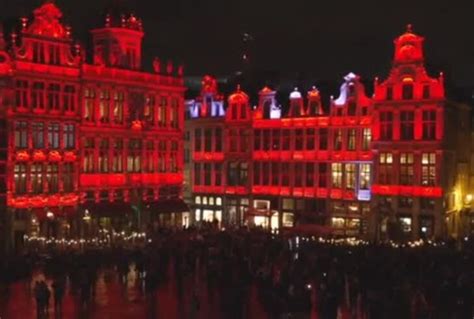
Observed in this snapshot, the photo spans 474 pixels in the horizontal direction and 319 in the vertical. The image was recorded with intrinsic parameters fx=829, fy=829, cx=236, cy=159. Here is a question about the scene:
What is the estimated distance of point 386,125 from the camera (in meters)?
54.0

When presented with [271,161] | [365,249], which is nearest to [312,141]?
[271,161]

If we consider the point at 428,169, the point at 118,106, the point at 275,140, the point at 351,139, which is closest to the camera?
the point at 428,169

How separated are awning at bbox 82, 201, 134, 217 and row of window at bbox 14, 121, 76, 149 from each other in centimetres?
400

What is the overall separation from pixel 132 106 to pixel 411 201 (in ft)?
63.6

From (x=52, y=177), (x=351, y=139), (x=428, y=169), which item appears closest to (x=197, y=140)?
(x=351, y=139)

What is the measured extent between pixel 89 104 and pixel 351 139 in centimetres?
1750

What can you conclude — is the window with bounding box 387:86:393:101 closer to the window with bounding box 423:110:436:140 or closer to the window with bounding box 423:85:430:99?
the window with bounding box 423:85:430:99

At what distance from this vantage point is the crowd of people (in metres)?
22.9

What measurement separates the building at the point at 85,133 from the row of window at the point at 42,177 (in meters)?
0.06

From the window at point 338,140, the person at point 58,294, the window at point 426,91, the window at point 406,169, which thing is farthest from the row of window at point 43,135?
the person at point 58,294

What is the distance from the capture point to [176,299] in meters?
29.1

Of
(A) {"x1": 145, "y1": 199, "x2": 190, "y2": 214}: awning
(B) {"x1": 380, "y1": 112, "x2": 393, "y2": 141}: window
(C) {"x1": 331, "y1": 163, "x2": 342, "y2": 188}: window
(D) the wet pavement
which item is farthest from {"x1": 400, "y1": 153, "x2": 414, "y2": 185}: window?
(D) the wet pavement

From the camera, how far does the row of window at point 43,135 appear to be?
47531mm

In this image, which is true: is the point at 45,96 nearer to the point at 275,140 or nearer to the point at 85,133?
the point at 85,133
